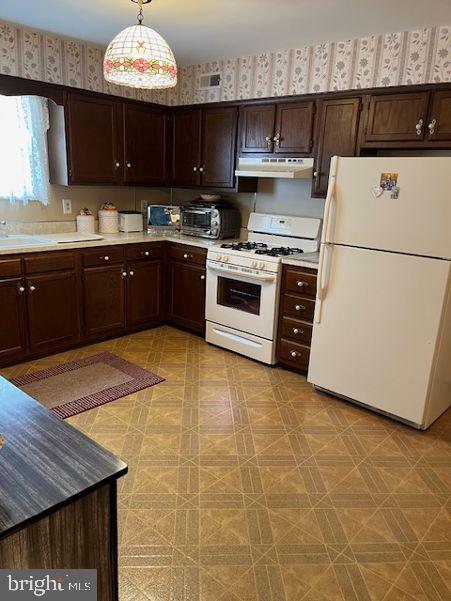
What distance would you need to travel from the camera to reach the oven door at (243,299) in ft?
11.4

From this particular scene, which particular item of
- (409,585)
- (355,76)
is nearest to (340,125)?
(355,76)

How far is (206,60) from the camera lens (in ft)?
13.4

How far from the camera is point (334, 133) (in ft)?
10.9

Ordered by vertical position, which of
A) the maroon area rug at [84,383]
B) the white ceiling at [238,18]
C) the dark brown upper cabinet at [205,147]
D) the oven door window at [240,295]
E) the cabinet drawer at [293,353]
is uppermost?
the white ceiling at [238,18]

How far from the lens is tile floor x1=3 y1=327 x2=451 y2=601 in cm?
169

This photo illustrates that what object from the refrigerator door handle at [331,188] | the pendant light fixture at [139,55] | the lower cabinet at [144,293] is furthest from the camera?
the lower cabinet at [144,293]

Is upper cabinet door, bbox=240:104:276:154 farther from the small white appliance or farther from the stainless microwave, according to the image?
the small white appliance

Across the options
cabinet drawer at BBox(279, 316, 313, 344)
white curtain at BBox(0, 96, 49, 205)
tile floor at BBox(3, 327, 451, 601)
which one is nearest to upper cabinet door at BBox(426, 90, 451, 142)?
cabinet drawer at BBox(279, 316, 313, 344)

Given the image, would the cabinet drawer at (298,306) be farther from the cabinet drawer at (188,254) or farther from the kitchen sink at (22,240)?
the kitchen sink at (22,240)

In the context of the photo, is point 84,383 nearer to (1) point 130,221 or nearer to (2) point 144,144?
(1) point 130,221

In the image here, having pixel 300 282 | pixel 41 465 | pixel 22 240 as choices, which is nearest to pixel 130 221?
pixel 22 240

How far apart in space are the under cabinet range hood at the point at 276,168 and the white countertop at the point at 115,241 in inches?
27.4

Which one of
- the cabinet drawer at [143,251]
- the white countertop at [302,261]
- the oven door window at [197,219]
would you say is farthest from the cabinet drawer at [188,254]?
the white countertop at [302,261]

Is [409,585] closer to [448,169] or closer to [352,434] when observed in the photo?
[352,434]
